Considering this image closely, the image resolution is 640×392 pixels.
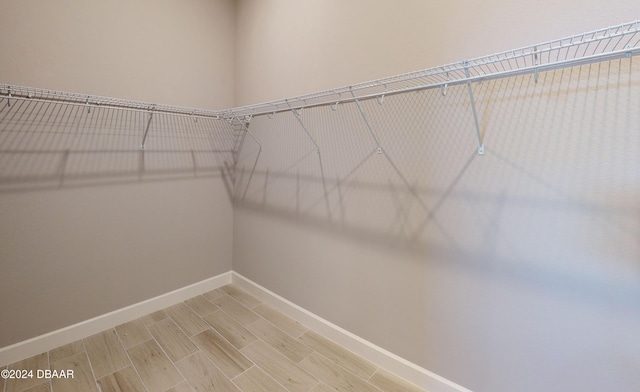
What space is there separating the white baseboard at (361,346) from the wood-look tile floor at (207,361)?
39 mm

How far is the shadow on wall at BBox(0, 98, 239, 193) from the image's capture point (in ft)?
5.14

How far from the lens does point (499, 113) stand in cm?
116

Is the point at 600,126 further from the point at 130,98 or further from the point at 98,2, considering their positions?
the point at 98,2

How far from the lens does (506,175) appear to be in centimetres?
116

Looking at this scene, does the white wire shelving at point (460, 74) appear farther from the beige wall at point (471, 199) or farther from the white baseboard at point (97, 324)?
the white baseboard at point (97, 324)

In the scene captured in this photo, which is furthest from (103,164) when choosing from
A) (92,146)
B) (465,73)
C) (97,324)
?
(465,73)

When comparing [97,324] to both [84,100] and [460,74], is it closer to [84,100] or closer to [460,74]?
[84,100]

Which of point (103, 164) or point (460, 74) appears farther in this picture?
point (103, 164)

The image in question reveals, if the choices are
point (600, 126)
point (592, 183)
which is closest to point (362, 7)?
point (600, 126)

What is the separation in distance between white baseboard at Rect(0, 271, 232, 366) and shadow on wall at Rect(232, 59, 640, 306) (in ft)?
4.72

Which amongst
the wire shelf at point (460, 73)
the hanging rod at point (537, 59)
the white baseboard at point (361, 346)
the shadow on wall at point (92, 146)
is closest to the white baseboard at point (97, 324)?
the white baseboard at point (361, 346)

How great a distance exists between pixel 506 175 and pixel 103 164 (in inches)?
92.9

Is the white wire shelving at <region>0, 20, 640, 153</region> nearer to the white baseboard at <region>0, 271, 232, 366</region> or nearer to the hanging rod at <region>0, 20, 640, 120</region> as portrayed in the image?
the hanging rod at <region>0, 20, 640, 120</region>

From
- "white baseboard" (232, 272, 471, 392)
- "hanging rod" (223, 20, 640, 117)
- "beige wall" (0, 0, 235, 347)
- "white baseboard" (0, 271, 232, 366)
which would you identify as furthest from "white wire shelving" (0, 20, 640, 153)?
"white baseboard" (0, 271, 232, 366)
